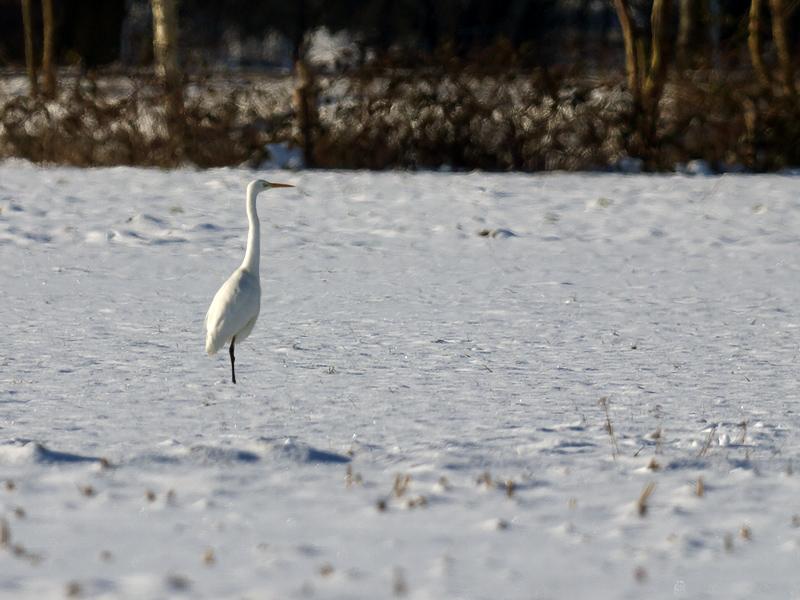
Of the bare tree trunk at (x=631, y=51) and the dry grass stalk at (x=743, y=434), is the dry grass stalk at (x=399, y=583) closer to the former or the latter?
the dry grass stalk at (x=743, y=434)

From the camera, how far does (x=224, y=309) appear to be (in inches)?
281

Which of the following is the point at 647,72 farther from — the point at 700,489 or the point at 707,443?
the point at 700,489

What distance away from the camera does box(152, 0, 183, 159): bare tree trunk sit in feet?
53.9

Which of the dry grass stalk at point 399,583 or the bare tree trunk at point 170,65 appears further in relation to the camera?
the bare tree trunk at point 170,65

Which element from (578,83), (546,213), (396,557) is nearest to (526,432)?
(396,557)

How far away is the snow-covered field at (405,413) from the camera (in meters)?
4.36

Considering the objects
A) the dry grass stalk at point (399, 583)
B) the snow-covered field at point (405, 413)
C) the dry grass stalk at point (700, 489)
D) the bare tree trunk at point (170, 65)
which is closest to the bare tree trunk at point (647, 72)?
the snow-covered field at point (405, 413)

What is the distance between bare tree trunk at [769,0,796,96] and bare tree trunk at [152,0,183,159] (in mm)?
7541

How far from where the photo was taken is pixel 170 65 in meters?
17.0

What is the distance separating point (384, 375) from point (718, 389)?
176cm

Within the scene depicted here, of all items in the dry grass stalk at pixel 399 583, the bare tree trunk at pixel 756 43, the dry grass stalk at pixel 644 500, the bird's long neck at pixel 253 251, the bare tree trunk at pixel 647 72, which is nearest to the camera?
the dry grass stalk at pixel 399 583

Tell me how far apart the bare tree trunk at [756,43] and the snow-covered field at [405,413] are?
4.41 m

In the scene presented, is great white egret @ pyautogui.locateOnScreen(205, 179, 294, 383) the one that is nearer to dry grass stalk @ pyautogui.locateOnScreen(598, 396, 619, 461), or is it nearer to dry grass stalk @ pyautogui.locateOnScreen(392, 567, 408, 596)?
dry grass stalk @ pyautogui.locateOnScreen(598, 396, 619, 461)

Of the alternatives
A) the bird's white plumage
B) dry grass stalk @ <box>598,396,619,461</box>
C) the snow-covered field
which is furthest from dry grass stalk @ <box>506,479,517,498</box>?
the bird's white plumage
